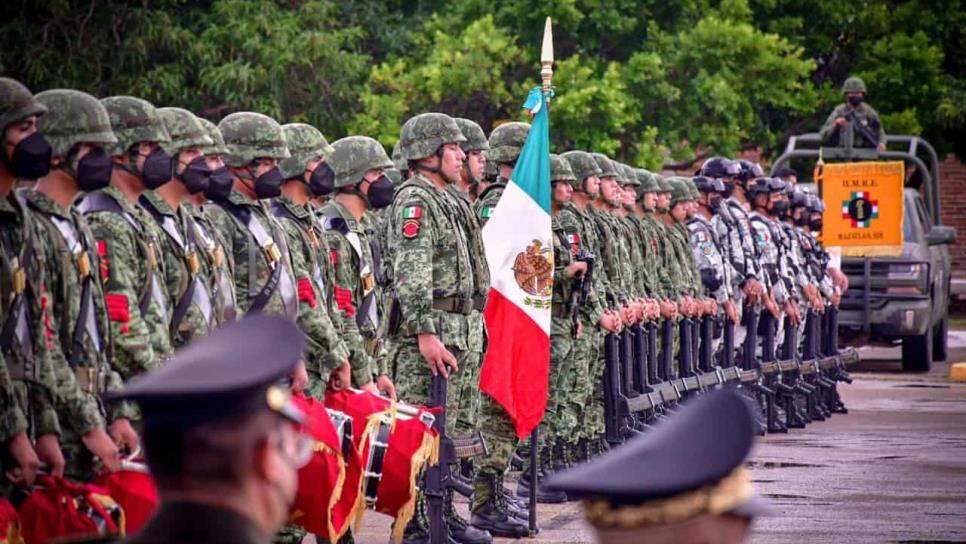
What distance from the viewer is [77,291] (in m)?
6.21

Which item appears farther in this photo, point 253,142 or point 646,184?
point 646,184

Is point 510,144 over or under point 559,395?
over

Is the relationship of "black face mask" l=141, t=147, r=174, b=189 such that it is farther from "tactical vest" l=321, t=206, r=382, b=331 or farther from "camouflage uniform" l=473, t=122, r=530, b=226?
"camouflage uniform" l=473, t=122, r=530, b=226

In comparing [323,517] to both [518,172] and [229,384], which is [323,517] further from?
[229,384]

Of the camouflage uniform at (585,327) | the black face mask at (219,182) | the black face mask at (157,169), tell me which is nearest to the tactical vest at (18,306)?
the black face mask at (157,169)

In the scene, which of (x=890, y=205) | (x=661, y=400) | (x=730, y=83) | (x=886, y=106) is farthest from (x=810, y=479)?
(x=886, y=106)

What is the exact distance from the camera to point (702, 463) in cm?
294

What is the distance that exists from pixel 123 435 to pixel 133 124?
53.5 inches

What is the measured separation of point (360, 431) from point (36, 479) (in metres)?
2.56

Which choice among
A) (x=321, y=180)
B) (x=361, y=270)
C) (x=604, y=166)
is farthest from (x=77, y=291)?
(x=604, y=166)

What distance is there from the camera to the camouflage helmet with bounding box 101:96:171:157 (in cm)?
704

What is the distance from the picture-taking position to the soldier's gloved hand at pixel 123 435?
6.31m

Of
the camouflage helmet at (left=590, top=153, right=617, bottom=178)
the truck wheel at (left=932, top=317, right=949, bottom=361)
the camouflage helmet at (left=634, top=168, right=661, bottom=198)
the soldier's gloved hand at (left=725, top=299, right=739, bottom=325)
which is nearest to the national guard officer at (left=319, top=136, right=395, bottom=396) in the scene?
the camouflage helmet at (left=590, top=153, right=617, bottom=178)

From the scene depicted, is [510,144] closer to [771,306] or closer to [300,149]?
[300,149]
